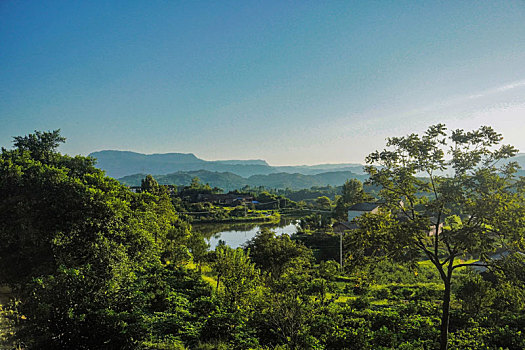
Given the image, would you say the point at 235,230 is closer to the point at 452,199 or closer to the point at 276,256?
the point at 276,256

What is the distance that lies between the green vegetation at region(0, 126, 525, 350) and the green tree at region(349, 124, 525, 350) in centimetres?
3

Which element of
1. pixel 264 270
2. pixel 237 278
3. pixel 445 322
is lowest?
pixel 264 270

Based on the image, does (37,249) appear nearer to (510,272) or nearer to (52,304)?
(52,304)

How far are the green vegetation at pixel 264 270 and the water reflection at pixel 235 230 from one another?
2739 centimetres

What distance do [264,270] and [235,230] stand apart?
129 feet

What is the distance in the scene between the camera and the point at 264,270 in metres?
14.3

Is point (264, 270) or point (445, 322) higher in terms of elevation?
point (445, 322)

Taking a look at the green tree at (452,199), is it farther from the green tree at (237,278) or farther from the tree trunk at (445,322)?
the green tree at (237,278)

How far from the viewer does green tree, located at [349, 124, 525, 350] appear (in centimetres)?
584

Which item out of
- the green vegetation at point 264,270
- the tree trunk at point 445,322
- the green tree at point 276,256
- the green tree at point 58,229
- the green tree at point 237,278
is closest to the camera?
the green vegetation at point 264,270

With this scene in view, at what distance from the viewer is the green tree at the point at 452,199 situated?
5840mm

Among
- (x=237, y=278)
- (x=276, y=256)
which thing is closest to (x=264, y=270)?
(x=276, y=256)

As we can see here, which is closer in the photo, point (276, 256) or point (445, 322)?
point (445, 322)

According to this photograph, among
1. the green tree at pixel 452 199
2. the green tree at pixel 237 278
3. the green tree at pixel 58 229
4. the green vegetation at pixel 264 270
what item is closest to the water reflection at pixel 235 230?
the green vegetation at pixel 264 270
